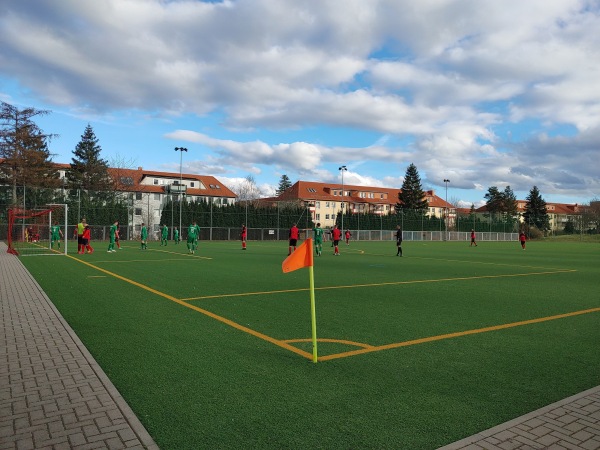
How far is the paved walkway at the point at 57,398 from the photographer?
3631mm

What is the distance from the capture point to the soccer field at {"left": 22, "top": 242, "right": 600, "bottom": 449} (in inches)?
154

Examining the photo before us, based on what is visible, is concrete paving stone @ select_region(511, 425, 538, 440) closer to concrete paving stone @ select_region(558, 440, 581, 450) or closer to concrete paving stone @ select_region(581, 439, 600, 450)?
concrete paving stone @ select_region(558, 440, 581, 450)

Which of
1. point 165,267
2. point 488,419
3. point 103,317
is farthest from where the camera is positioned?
point 165,267

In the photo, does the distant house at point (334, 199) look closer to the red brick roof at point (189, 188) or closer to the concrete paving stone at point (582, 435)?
the red brick roof at point (189, 188)

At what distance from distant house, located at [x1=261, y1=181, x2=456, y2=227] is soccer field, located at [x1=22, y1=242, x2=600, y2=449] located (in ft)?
286

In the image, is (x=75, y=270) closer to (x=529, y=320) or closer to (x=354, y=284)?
(x=354, y=284)

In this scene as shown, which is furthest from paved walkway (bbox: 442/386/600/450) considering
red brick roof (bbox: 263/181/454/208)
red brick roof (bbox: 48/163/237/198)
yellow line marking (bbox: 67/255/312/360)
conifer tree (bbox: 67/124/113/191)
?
red brick roof (bbox: 263/181/454/208)

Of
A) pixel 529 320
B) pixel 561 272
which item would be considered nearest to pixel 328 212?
pixel 561 272

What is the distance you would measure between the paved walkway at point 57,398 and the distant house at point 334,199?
91.5m

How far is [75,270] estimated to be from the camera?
1686 centimetres

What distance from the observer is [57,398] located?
4461 mm

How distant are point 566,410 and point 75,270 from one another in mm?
16636

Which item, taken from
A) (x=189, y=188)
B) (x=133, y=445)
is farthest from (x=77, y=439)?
(x=189, y=188)

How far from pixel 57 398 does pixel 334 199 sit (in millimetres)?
103992
